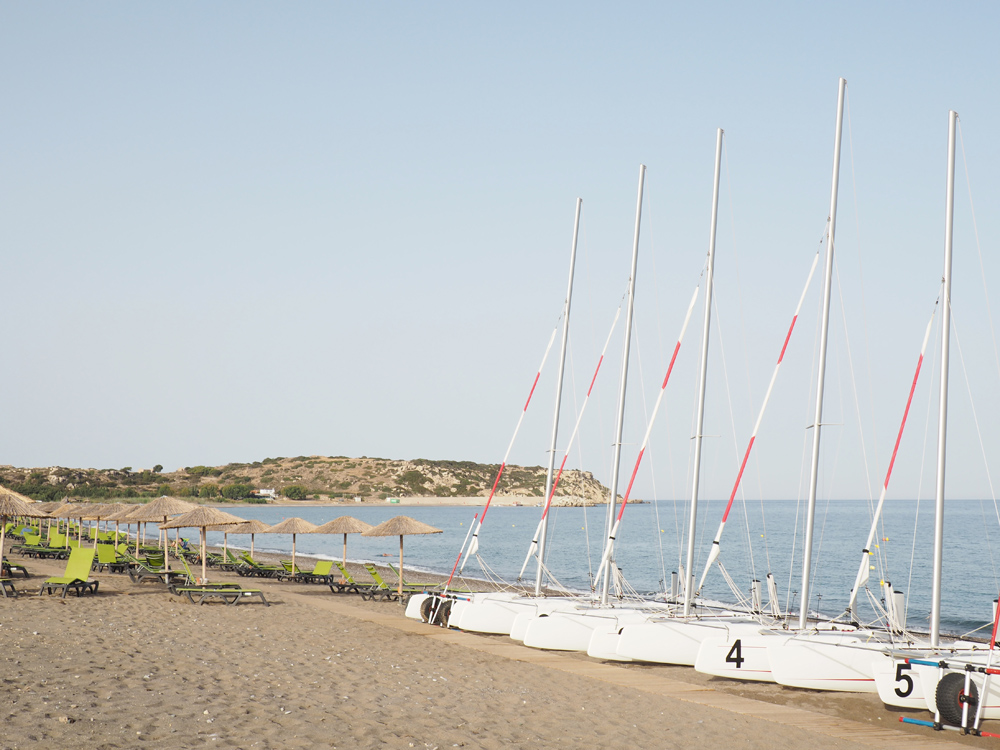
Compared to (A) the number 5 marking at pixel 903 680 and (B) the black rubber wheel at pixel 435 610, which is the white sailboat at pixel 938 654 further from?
(B) the black rubber wheel at pixel 435 610

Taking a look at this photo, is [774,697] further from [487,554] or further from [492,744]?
[487,554]

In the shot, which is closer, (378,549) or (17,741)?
(17,741)

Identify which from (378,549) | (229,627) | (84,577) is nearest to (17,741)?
(229,627)

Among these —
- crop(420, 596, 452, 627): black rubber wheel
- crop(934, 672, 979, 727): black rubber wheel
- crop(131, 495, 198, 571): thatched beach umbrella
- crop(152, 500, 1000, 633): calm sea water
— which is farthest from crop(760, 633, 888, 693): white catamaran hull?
crop(131, 495, 198, 571): thatched beach umbrella

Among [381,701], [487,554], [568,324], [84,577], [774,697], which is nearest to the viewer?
[381,701]

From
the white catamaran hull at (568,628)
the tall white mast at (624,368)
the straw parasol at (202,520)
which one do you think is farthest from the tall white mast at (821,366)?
the straw parasol at (202,520)

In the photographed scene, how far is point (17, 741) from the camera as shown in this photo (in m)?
6.58

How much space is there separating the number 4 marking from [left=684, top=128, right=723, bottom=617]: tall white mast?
1787 mm

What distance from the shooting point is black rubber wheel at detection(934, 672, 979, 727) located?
10141 mm

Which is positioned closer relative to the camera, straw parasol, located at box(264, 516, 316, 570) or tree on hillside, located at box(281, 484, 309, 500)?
straw parasol, located at box(264, 516, 316, 570)

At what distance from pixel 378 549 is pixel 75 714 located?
56.2 meters

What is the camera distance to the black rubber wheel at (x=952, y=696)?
399 inches

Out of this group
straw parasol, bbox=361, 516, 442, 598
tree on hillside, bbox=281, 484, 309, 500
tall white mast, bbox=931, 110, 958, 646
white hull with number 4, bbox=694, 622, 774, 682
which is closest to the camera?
tall white mast, bbox=931, 110, 958, 646

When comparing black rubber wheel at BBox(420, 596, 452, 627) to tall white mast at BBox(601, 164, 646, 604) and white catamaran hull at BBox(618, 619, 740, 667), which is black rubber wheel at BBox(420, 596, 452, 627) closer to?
tall white mast at BBox(601, 164, 646, 604)
